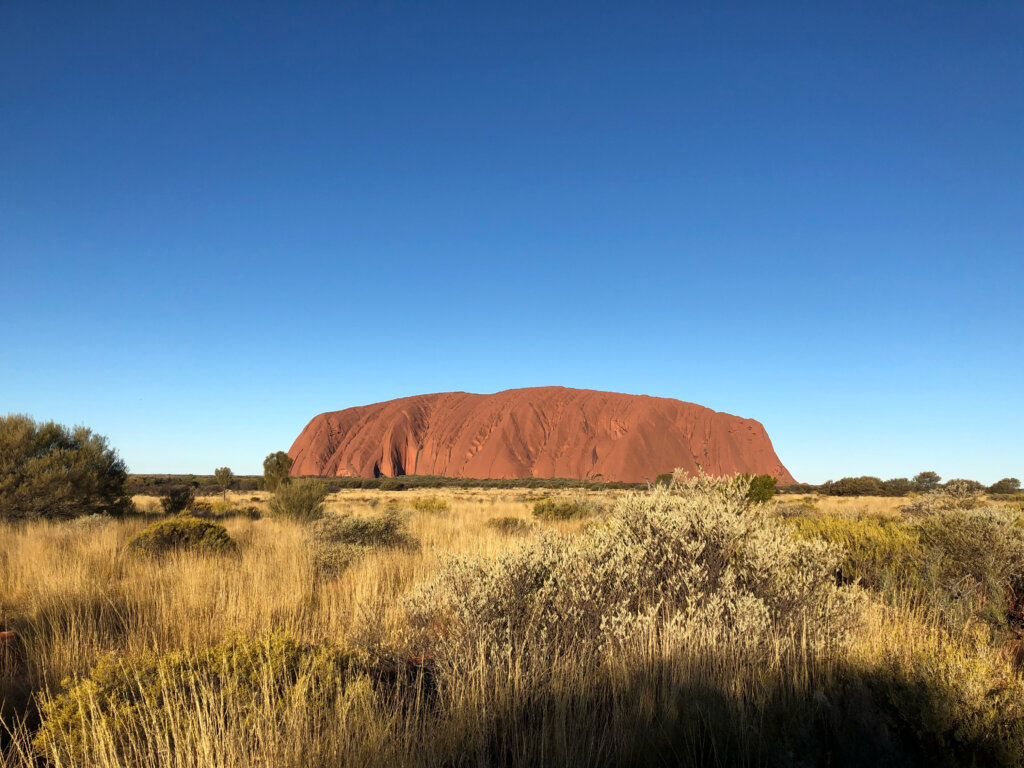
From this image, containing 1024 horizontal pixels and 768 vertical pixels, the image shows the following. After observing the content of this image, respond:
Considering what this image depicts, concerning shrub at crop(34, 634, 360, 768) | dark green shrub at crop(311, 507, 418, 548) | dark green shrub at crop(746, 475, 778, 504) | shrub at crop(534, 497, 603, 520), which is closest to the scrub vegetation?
shrub at crop(34, 634, 360, 768)

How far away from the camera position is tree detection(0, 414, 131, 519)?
13266 millimetres

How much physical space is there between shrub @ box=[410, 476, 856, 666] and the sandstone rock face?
6914cm

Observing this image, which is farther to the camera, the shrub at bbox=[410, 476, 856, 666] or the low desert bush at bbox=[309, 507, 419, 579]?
the low desert bush at bbox=[309, 507, 419, 579]

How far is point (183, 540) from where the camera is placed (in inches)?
351

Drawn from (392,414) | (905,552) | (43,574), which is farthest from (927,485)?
(392,414)

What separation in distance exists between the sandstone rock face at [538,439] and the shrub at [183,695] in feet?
233

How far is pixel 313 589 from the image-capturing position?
6445 mm

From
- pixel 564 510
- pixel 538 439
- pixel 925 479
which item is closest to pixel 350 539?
pixel 564 510

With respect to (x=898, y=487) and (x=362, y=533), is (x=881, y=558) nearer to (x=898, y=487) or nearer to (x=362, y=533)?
(x=362, y=533)

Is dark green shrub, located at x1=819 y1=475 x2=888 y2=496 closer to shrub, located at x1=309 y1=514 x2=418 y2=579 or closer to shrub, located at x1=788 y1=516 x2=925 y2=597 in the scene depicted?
shrub, located at x1=788 y1=516 x2=925 y2=597

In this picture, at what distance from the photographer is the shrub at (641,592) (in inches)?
138

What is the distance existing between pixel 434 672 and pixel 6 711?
265 centimetres

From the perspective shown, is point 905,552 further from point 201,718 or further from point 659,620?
point 201,718

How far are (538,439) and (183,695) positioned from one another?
8185cm
